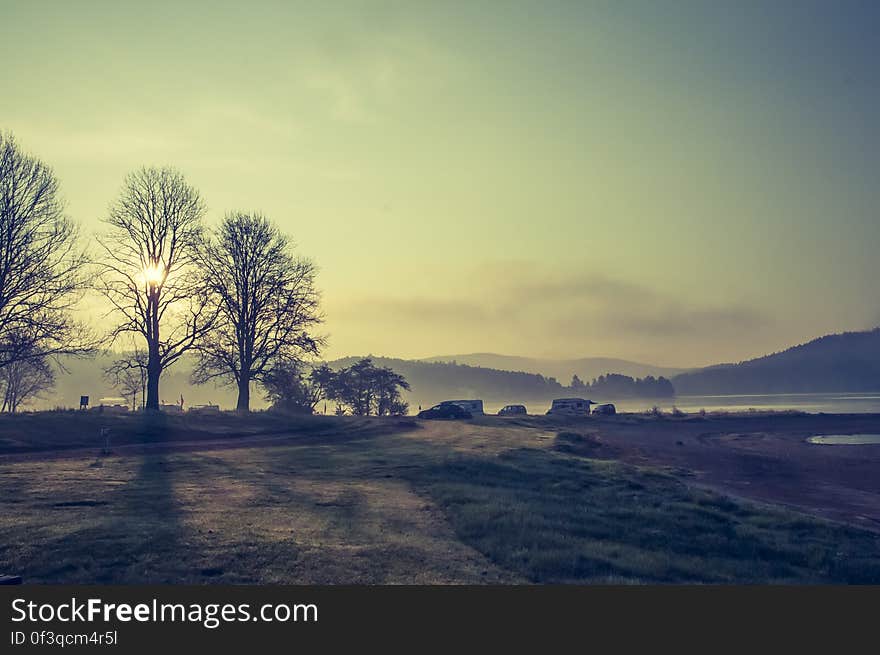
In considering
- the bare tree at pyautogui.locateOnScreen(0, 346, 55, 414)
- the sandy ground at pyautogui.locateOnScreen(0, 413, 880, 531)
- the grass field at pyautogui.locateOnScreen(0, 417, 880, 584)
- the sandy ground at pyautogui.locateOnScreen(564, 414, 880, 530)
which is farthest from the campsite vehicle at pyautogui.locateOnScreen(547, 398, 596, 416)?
the bare tree at pyautogui.locateOnScreen(0, 346, 55, 414)

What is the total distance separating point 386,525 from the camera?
16.5m


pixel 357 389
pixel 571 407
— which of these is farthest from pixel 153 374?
pixel 571 407

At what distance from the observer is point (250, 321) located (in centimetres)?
5569

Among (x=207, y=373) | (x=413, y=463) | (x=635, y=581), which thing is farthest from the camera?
(x=207, y=373)

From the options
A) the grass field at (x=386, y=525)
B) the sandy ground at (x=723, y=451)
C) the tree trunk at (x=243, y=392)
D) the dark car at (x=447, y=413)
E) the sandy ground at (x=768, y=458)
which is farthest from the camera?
the dark car at (x=447, y=413)

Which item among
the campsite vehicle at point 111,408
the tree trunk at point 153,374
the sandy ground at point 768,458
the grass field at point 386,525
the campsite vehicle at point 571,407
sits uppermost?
the tree trunk at point 153,374

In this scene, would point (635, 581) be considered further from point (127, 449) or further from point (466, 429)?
point (466, 429)

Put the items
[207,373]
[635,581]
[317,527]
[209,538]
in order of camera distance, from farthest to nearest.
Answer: [207,373]
[317,527]
[209,538]
[635,581]

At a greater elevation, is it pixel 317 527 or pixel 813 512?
Answer: pixel 317 527

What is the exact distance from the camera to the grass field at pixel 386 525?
1185cm

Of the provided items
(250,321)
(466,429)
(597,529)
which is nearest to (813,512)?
(597,529)

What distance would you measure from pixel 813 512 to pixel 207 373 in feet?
146

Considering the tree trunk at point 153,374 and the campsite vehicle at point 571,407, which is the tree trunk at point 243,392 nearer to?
the tree trunk at point 153,374

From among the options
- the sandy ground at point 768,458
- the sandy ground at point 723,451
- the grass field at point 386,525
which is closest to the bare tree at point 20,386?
the sandy ground at point 723,451
